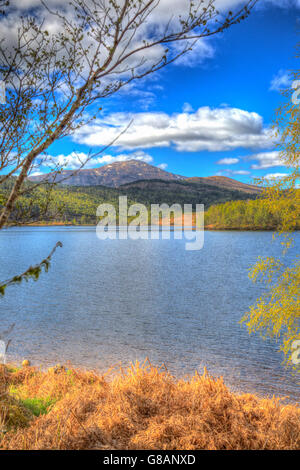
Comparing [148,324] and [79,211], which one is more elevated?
[79,211]

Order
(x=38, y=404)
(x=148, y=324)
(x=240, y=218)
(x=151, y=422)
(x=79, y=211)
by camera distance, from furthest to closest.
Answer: (x=79, y=211), (x=240, y=218), (x=148, y=324), (x=38, y=404), (x=151, y=422)

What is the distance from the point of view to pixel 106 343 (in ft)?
54.0

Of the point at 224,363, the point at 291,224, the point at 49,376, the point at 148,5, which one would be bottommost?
the point at 224,363

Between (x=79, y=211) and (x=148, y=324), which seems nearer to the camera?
(x=148, y=324)

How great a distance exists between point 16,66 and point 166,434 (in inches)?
222

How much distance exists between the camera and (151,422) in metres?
5.34

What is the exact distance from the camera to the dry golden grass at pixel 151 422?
4688mm

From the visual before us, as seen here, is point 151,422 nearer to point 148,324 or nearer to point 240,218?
point 148,324

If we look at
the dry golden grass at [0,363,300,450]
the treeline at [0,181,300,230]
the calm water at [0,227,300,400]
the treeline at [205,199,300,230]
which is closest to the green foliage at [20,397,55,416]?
the dry golden grass at [0,363,300,450]

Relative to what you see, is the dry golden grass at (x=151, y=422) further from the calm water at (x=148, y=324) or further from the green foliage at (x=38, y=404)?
the calm water at (x=148, y=324)

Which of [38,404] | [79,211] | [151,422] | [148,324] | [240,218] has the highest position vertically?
[79,211]

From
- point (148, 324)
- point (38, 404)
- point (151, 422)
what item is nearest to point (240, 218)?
point (148, 324)

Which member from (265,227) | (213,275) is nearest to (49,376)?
(213,275)
